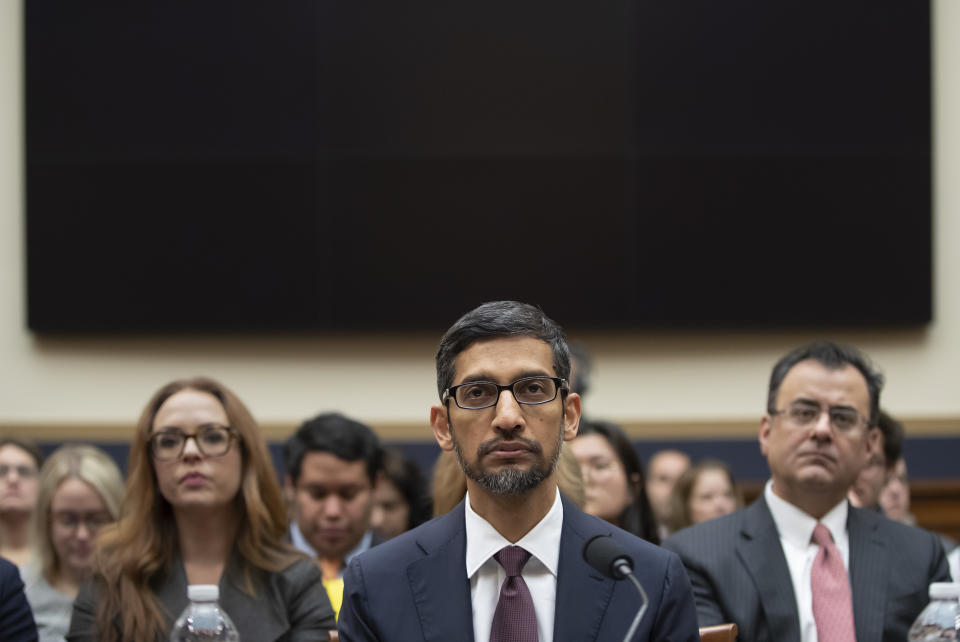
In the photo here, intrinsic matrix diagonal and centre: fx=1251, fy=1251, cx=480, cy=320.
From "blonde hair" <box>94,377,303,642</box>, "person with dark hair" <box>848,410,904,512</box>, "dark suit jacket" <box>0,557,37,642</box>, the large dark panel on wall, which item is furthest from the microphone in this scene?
the large dark panel on wall

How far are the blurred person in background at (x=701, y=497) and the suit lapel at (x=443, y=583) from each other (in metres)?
3.08

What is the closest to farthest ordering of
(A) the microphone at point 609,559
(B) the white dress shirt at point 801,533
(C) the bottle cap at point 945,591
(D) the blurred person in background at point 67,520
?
1. (A) the microphone at point 609,559
2. (C) the bottle cap at point 945,591
3. (B) the white dress shirt at point 801,533
4. (D) the blurred person in background at point 67,520

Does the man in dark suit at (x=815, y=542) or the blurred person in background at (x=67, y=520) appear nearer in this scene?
the man in dark suit at (x=815, y=542)

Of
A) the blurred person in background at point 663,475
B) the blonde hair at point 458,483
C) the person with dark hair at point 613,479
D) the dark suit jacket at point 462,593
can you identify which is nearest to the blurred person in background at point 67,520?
the blonde hair at point 458,483

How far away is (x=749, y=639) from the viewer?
3.10 meters

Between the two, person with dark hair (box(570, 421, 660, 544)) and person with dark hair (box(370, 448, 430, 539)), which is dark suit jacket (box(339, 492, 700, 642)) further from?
person with dark hair (box(370, 448, 430, 539))

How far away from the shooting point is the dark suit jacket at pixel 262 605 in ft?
10.6

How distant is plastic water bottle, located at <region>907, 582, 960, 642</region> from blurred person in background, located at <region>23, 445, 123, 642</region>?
8.03ft

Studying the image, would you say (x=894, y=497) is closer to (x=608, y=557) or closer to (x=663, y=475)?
(x=663, y=475)

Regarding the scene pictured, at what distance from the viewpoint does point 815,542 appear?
3281 millimetres

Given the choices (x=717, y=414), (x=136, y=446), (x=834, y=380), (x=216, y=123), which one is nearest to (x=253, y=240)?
(x=216, y=123)

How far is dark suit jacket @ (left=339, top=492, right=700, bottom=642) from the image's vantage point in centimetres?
227

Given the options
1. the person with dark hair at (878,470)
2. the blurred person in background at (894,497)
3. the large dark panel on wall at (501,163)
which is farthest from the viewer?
the large dark panel on wall at (501,163)

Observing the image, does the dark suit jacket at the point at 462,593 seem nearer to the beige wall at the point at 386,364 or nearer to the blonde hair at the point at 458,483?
the blonde hair at the point at 458,483
